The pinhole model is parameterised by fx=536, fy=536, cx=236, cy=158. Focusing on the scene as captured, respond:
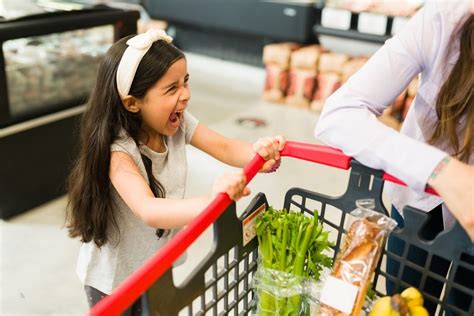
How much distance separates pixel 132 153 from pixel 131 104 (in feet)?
0.39

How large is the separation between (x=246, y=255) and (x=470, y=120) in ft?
1.59

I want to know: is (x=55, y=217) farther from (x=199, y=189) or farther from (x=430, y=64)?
(x=430, y=64)

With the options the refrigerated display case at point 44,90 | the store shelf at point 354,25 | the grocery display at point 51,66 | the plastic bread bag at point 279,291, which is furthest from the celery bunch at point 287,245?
the store shelf at point 354,25

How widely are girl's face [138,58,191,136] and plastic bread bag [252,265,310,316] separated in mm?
407

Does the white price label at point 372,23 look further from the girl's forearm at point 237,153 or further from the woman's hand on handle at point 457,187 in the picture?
the woman's hand on handle at point 457,187

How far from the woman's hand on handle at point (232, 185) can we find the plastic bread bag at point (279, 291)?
0.20 metres

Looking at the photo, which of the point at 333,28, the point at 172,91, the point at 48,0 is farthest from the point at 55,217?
the point at 333,28

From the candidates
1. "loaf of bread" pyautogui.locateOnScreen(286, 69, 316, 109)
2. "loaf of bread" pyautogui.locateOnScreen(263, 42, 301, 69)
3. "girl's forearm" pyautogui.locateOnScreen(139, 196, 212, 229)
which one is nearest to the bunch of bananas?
"girl's forearm" pyautogui.locateOnScreen(139, 196, 212, 229)

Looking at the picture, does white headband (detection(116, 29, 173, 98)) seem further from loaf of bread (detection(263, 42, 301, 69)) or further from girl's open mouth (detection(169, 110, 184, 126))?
loaf of bread (detection(263, 42, 301, 69))

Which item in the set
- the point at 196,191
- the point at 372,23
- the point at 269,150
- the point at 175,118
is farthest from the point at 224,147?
the point at 372,23

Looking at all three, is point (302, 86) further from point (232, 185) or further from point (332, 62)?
point (232, 185)

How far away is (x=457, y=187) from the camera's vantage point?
84 centimetres

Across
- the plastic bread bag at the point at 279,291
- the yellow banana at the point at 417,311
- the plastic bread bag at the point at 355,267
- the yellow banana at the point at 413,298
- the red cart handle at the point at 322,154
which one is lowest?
the plastic bread bag at the point at 279,291

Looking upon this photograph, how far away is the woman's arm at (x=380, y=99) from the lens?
915 millimetres
